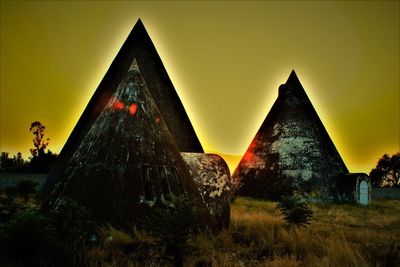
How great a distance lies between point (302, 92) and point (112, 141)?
17663mm

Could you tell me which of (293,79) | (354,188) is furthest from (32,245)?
(293,79)

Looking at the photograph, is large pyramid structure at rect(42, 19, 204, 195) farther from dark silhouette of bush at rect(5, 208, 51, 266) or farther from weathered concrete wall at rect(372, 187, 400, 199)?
weathered concrete wall at rect(372, 187, 400, 199)

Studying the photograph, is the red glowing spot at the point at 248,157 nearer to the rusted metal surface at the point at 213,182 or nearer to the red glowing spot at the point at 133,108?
the rusted metal surface at the point at 213,182

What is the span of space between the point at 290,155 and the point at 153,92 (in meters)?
10.3

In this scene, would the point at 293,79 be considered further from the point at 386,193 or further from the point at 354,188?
the point at 386,193

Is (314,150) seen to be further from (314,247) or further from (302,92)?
(314,247)

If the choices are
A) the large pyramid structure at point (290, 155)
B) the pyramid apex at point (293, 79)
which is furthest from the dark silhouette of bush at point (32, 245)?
the pyramid apex at point (293, 79)

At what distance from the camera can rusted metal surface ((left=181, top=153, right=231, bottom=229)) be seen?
24.6ft

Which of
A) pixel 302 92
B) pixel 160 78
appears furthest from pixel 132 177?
pixel 302 92

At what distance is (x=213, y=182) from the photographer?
7836mm

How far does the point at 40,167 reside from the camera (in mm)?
31188

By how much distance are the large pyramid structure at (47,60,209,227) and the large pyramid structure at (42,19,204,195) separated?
14.8ft

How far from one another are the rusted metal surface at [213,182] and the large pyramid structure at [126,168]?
630 millimetres

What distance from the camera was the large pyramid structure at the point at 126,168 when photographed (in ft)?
18.9
